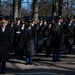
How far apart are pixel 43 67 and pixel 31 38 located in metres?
1.47

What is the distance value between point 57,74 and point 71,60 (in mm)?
3844

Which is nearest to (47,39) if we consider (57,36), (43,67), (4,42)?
(57,36)

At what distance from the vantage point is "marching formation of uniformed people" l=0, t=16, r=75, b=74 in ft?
38.2

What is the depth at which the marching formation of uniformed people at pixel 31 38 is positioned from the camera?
11641 millimetres

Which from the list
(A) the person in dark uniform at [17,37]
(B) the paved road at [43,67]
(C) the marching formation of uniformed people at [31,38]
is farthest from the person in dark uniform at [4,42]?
(A) the person in dark uniform at [17,37]

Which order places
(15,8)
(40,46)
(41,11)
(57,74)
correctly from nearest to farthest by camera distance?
Answer: (57,74) → (40,46) → (15,8) → (41,11)

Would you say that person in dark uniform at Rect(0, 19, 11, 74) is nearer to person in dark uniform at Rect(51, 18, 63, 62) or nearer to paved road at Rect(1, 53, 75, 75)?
paved road at Rect(1, 53, 75, 75)

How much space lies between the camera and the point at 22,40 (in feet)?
52.2

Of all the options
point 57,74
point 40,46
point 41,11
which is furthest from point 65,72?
point 41,11

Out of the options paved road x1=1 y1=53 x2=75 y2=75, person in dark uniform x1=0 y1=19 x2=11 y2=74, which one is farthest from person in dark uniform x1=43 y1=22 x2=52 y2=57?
person in dark uniform x1=0 y1=19 x2=11 y2=74

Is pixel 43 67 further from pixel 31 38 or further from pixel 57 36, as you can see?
pixel 57 36

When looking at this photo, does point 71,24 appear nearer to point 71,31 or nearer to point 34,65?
point 71,31

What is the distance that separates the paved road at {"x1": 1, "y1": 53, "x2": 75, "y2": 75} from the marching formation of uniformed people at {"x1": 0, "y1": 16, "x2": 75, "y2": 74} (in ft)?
1.40

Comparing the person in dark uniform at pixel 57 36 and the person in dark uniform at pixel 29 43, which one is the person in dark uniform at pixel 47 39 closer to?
the person in dark uniform at pixel 57 36
